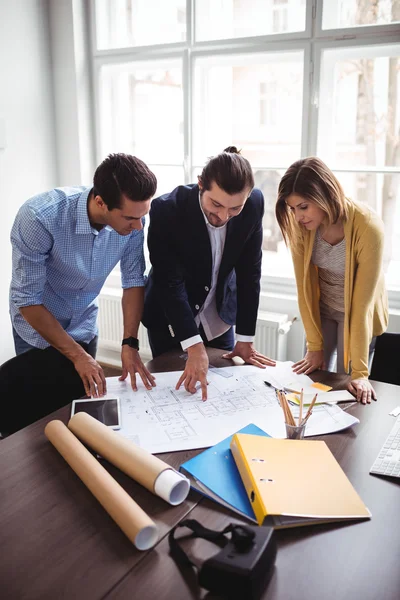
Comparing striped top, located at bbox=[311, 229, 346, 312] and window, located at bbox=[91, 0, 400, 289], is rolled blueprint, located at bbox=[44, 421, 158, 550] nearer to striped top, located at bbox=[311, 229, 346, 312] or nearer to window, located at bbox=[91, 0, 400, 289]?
striped top, located at bbox=[311, 229, 346, 312]

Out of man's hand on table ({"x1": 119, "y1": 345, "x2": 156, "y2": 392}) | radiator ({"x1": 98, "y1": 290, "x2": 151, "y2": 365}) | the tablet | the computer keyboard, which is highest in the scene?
man's hand on table ({"x1": 119, "y1": 345, "x2": 156, "y2": 392})

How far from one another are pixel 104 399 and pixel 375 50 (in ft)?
7.36

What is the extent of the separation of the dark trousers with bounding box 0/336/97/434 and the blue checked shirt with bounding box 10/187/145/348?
188 millimetres

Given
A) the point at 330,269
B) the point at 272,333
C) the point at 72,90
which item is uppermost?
the point at 72,90

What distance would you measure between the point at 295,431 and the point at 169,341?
0.84 metres

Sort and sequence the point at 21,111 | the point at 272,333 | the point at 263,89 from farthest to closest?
1. the point at 21,111
2. the point at 263,89
3. the point at 272,333

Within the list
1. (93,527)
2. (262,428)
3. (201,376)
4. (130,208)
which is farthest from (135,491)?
(130,208)

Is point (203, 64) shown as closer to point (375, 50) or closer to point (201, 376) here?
point (375, 50)

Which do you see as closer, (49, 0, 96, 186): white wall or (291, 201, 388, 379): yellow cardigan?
(291, 201, 388, 379): yellow cardigan

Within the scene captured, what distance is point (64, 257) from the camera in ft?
6.00

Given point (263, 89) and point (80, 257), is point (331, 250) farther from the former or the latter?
point (263, 89)

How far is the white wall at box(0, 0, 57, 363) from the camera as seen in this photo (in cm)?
320

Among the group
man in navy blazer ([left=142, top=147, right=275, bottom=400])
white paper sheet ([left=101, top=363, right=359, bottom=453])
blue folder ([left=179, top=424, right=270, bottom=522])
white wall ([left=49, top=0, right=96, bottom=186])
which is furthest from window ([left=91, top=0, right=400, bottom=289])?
blue folder ([left=179, top=424, right=270, bottom=522])

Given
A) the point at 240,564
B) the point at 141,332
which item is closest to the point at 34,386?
the point at 240,564
